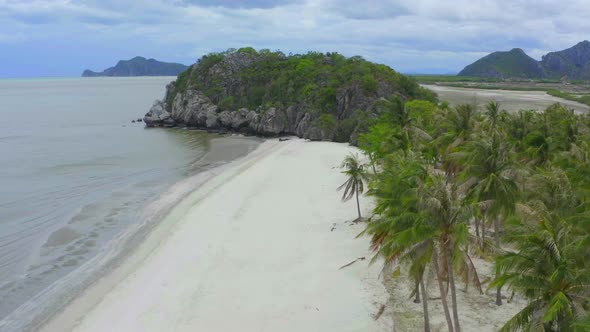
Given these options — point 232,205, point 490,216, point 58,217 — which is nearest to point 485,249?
point 490,216

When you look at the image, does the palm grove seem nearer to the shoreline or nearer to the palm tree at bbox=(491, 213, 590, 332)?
the palm tree at bbox=(491, 213, 590, 332)

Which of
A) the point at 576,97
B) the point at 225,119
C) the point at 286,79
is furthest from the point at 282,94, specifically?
the point at 576,97

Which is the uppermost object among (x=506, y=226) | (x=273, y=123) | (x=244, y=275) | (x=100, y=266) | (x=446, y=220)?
(x=446, y=220)

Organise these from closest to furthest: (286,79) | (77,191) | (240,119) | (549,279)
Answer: (549,279) < (77,191) < (240,119) < (286,79)

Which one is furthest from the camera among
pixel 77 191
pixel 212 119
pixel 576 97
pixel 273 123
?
pixel 576 97

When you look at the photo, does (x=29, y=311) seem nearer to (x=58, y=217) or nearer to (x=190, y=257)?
(x=190, y=257)

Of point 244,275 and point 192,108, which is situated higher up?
point 192,108

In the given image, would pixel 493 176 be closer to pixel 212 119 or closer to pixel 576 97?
pixel 212 119

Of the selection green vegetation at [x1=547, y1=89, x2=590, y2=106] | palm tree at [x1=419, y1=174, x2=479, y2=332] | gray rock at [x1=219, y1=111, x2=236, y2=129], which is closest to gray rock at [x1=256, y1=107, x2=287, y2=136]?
gray rock at [x1=219, y1=111, x2=236, y2=129]
